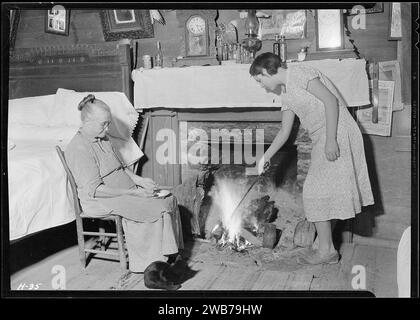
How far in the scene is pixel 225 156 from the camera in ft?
9.25

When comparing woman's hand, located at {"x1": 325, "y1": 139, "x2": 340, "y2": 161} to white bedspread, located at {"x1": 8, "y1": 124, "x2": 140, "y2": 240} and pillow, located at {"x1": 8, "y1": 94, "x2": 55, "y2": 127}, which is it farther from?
pillow, located at {"x1": 8, "y1": 94, "x2": 55, "y2": 127}

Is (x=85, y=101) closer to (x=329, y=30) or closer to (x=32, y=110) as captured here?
(x=32, y=110)

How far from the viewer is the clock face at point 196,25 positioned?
2.70 metres

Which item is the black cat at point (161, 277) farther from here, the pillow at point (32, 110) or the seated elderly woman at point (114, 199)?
the pillow at point (32, 110)

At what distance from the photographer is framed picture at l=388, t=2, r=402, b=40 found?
8.25 ft

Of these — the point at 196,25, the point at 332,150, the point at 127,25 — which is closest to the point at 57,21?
the point at 127,25

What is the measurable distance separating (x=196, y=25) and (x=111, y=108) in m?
0.75

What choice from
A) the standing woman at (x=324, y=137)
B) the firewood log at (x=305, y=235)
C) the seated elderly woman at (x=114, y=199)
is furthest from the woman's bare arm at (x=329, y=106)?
the seated elderly woman at (x=114, y=199)

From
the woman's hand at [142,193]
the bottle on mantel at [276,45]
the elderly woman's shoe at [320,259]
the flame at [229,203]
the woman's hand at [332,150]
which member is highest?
the bottle on mantel at [276,45]

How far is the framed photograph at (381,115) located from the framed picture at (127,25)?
1.41 m

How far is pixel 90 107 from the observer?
2.42 m
